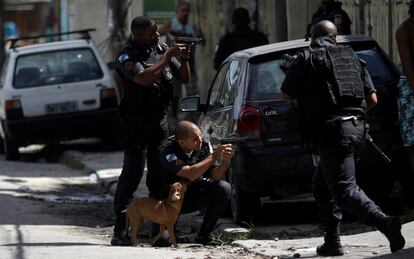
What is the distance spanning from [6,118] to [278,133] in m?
8.68

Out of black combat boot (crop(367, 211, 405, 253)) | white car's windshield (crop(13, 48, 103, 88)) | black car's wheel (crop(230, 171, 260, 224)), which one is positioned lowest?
white car's windshield (crop(13, 48, 103, 88))

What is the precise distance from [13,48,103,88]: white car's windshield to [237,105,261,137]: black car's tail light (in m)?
8.27

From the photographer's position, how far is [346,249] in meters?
8.40

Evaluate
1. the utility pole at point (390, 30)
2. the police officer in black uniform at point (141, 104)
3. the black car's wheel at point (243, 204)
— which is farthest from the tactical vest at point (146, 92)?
the utility pole at point (390, 30)

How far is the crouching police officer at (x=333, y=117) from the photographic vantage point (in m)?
7.74

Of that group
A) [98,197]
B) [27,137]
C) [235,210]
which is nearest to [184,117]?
[27,137]

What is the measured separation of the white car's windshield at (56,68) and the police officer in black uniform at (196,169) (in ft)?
29.5

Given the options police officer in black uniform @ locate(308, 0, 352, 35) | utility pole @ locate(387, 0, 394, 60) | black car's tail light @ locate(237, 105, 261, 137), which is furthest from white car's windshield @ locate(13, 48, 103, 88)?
black car's tail light @ locate(237, 105, 261, 137)

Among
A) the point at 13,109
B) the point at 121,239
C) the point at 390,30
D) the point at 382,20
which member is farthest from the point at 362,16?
the point at 121,239

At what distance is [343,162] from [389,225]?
531 millimetres

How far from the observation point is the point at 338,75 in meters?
7.89

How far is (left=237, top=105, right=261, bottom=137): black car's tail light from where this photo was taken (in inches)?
382

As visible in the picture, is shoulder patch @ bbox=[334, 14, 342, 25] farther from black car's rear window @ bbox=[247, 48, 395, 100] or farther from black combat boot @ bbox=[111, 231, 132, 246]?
black combat boot @ bbox=[111, 231, 132, 246]

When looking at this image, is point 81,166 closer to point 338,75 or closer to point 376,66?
point 376,66
